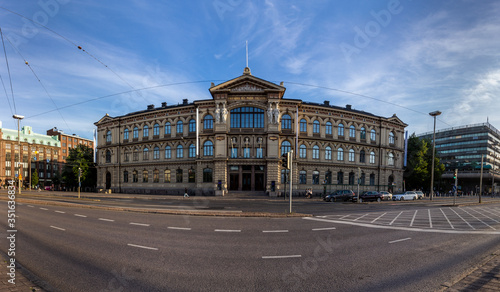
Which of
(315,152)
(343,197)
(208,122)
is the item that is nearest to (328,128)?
Result: (315,152)

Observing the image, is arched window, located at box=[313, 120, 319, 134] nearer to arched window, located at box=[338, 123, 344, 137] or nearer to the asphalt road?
arched window, located at box=[338, 123, 344, 137]

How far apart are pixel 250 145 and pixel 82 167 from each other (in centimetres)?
4455

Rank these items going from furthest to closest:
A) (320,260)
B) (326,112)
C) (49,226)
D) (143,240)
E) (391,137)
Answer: (391,137), (326,112), (49,226), (143,240), (320,260)

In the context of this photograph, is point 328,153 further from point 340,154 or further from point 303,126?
point 303,126

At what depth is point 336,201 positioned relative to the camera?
106 ft

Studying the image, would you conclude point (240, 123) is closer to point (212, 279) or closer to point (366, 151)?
point (366, 151)

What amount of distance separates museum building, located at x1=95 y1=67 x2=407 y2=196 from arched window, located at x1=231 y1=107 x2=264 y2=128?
0.19 meters

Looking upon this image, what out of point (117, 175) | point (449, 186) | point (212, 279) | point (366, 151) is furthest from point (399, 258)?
point (449, 186)

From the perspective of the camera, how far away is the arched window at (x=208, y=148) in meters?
44.5

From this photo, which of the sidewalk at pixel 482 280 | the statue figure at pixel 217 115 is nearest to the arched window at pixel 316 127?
the statue figure at pixel 217 115

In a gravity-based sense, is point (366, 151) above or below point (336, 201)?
above

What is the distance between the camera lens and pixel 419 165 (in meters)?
52.8

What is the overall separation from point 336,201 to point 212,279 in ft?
98.1

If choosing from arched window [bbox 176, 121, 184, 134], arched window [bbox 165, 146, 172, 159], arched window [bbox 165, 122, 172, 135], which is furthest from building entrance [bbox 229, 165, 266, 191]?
arched window [bbox 165, 122, 172, 135]
